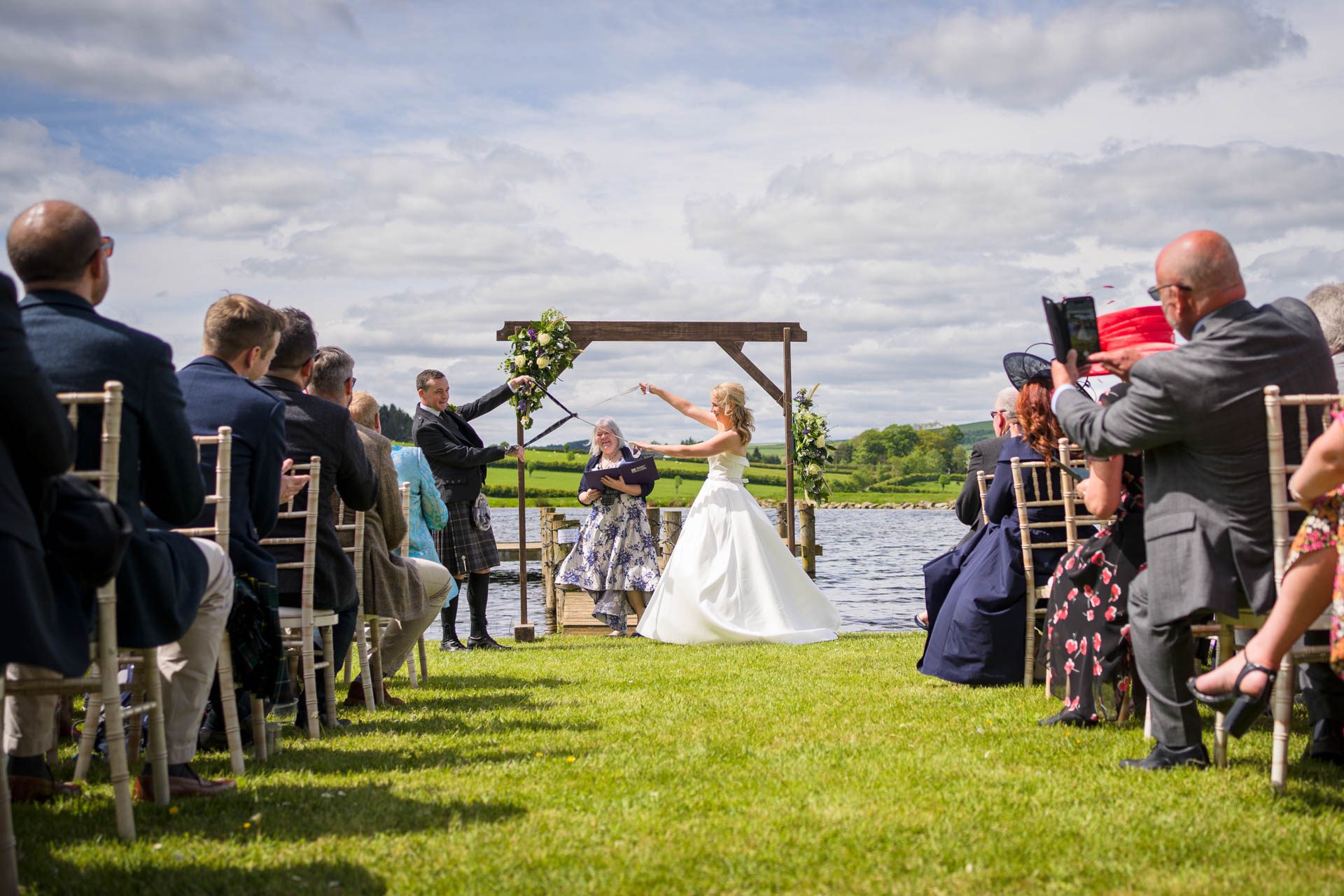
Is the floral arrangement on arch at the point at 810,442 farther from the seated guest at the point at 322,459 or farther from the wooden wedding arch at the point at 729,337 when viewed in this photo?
the seated guest at the point at 322,459

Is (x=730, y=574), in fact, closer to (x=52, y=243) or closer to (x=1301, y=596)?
(x=1301, y=596)

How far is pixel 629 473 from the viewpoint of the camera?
36.1ft

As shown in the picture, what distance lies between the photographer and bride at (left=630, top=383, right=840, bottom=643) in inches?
380

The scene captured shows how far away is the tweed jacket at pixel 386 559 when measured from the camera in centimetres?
611

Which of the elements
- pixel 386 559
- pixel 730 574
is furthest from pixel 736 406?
pixel 386 559

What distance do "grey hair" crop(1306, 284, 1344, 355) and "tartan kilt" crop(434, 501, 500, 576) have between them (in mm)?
6715

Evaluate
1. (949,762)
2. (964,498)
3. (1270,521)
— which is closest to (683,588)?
(964,498)

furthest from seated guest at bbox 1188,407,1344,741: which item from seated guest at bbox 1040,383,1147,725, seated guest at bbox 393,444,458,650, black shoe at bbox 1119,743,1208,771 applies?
seated guest at bbox 393,444,458,650

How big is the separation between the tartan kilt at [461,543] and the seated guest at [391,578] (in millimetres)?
3081

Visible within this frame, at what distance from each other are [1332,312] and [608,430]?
283 inches

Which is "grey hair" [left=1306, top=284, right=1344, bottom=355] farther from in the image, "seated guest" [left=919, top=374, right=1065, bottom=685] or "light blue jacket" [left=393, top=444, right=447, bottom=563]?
"light blue jacket" [left=393, top=444, right=447, bottom=563]

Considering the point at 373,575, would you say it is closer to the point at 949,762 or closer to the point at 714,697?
the point at 714,697

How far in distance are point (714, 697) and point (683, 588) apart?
358 centimetres

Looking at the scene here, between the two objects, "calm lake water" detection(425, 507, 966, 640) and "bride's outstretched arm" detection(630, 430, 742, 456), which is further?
"calm lake water" detection(425, 507, 966, 640)
